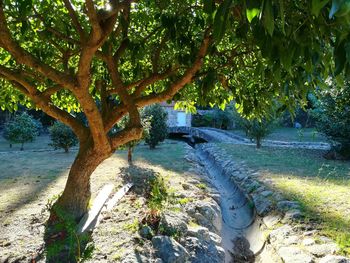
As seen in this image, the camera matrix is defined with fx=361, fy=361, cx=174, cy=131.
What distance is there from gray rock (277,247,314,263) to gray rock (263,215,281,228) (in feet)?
3.45

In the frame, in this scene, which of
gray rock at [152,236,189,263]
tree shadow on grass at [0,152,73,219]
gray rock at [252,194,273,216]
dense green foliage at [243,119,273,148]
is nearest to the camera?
gray rock at [152,236,189,263]

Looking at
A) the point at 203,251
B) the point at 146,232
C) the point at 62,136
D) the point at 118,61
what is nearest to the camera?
the point at 146,232

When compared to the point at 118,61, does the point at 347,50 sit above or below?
below

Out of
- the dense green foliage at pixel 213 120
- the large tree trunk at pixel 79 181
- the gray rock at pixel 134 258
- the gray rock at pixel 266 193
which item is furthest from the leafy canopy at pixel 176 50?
the dense green foliage at pixel 213 120

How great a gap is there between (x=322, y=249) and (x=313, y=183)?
163 inches

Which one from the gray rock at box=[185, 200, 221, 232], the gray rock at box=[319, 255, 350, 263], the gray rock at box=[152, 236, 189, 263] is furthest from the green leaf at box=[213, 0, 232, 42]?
the gray rock at box=[185, 200, 221, 232]

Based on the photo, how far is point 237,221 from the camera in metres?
8.14

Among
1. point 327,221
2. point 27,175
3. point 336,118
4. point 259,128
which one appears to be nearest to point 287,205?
point 327,221

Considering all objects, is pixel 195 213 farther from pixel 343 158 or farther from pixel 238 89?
pixel 343 158

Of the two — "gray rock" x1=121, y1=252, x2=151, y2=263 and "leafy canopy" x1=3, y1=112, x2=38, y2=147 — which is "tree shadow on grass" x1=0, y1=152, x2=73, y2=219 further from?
"gray rock" x1=121, y1=252, x2=151, y2=263

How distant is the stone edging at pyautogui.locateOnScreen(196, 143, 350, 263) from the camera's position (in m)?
5.11

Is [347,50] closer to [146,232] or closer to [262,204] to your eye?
[146,232]

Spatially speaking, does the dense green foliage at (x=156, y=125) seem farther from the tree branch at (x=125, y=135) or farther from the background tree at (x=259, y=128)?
the tree branch at (x=125, y=135)

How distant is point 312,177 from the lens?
9.92 metres
